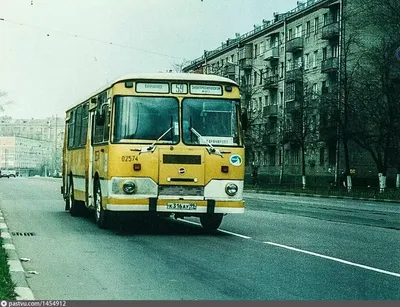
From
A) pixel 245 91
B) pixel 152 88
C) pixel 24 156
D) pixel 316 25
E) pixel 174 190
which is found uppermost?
pixel 316 25

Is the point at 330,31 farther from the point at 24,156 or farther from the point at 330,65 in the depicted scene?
the point at 24,156

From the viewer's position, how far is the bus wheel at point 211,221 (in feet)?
51.0

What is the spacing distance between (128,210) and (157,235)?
0.82 m

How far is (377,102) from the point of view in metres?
46.8

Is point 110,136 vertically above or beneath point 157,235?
above

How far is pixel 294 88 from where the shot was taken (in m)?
68.4

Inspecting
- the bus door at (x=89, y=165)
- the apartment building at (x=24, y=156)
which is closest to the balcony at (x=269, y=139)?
the bus door at (x=89, y=165)

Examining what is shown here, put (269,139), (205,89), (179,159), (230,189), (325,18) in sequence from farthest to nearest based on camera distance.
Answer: (269,139), (325,18), (205,89), (230,189), (179,159)

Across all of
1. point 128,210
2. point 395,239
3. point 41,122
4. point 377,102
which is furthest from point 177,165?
point 41,122

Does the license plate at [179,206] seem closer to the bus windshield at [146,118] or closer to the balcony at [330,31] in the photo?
the bus windshield at [146,118]

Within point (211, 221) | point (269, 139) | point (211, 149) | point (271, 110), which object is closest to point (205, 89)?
point (211, 149)

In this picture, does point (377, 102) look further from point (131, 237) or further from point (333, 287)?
point (333, 287)

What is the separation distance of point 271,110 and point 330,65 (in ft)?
44.7

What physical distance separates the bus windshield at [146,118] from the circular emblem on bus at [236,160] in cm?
107
